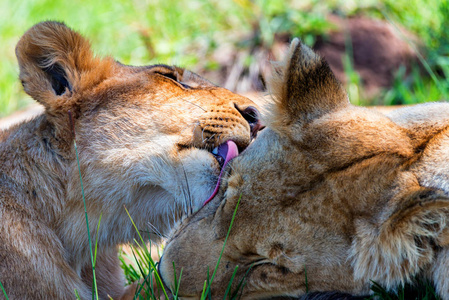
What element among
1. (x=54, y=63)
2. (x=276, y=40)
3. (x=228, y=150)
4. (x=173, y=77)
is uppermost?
(x=54, y=63)

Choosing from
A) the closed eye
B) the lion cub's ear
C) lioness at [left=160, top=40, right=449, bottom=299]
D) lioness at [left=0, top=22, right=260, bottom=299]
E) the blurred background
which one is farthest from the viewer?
the blurred background

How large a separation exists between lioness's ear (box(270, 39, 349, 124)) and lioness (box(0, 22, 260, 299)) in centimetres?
59

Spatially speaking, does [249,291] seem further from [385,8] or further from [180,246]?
[385,8]

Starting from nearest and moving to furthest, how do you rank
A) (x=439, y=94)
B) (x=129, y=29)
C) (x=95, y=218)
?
1. (x=95, y=218)
2. (x=439, y=94)
3. (x=129, y=29)

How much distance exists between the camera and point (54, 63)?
2.79m

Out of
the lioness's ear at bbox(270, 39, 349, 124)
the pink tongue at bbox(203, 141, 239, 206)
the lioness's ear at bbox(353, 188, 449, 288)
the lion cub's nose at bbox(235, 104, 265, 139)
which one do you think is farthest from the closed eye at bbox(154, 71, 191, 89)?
the lioness's ear at bbox(353, 188, 449, 288)

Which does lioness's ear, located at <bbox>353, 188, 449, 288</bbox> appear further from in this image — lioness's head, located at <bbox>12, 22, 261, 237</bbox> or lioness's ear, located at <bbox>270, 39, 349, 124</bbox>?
lioness's head, located at <bbox>12, 22, 261, 237</bbox>

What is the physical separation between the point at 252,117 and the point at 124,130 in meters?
0.67

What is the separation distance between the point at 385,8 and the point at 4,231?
5.03 meters

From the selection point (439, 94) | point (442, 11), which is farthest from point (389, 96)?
point (442, 11)

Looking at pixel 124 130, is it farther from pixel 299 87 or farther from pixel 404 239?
pixel 404 239

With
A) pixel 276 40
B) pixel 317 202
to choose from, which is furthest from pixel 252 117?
pixel 276 40

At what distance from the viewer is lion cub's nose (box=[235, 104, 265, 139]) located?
9.36ft

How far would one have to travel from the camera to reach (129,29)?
6.73m
